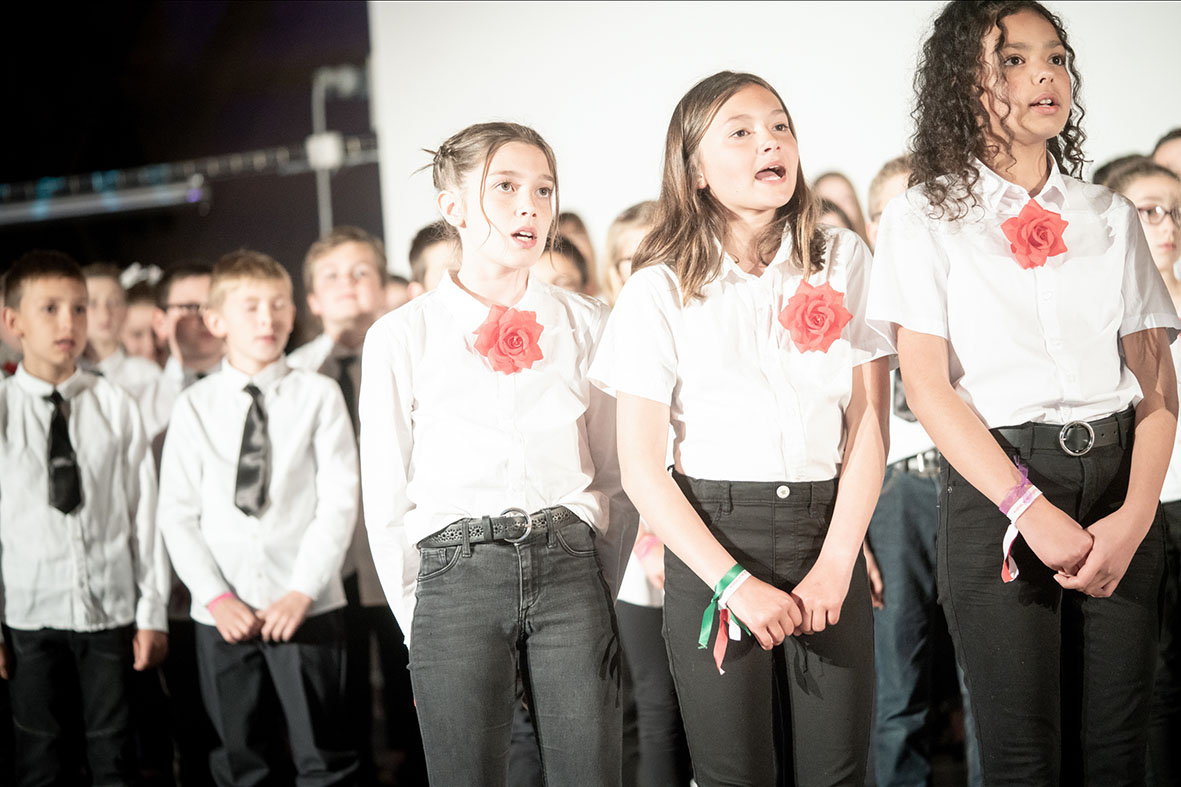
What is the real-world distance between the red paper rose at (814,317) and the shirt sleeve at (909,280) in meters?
0.10

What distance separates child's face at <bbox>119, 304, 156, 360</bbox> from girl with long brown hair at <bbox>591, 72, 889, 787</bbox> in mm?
2799

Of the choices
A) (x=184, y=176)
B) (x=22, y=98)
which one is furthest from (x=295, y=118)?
(x=22, y=98)

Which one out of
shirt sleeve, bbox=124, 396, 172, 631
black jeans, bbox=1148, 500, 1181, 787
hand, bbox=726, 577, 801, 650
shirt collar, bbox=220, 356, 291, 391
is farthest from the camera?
shirt sleeve, bbox=124, 396, 172, 631

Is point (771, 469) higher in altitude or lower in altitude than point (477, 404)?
lower

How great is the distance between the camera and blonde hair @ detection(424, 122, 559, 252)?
90.0 inches

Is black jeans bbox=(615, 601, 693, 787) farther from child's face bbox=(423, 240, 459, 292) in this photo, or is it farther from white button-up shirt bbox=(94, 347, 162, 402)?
white button-up shirt bbox=(94, 347, 162, 402)

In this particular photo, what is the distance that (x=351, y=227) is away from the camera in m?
3.66

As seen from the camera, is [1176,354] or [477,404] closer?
[477,404]

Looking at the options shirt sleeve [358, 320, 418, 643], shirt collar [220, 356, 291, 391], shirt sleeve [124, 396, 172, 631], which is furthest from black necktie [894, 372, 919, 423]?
shirt sleeve [124, 396, 172, 631]

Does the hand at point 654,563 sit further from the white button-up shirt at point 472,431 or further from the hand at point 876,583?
the hand at point 876,583

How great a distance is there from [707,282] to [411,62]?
183 centimetres

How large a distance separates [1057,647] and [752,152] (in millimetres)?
1183

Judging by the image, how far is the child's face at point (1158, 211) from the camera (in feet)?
9.45

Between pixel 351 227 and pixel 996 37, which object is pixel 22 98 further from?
pixel 996 37
